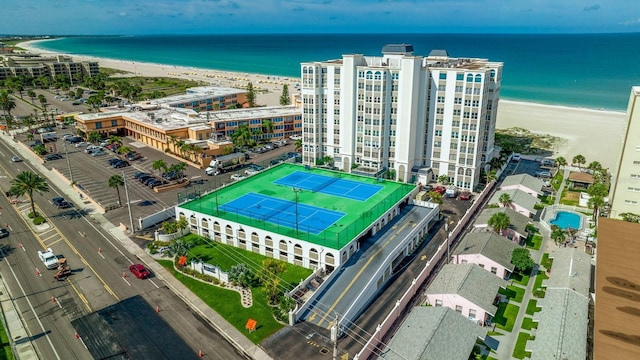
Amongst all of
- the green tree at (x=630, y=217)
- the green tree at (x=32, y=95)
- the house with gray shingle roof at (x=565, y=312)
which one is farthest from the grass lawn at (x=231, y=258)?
the green tree at (x=32, y=95)

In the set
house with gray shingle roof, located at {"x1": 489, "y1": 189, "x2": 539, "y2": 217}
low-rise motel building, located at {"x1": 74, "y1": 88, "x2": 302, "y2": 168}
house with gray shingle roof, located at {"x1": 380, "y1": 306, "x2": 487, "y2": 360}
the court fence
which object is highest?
low-rise motel building, located at {"x1": 74, "y1": 88, "x2": 302, "y2": 168}

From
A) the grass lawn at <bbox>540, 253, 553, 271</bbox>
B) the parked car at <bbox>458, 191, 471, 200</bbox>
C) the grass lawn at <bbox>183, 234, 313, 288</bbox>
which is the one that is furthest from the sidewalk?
the parked car at <bbox>458, 191, 471, 200</bbox>

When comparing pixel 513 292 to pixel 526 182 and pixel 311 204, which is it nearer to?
pixel 311 204

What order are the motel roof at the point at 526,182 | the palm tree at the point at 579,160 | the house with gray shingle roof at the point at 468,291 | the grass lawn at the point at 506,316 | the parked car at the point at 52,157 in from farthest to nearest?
the parked car at the point at 52,157 → the palm tree at the point at 579,160 → the motel roof at the point at 526,182 → the grass lawn at the point at 506,316 → the house with gray shingle roof at the point at 468,291

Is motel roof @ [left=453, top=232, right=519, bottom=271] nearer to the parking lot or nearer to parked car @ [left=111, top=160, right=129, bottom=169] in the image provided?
the parking lot

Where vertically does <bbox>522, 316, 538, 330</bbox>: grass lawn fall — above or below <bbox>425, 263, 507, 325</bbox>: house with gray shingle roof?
below

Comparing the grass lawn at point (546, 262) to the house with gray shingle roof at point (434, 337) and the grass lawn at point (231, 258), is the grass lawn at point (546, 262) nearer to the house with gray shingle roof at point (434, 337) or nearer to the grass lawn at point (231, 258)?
the house with gray shingle roof at point (434, 337)

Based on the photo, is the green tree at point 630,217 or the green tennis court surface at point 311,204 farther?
the green tree at point 630,217
